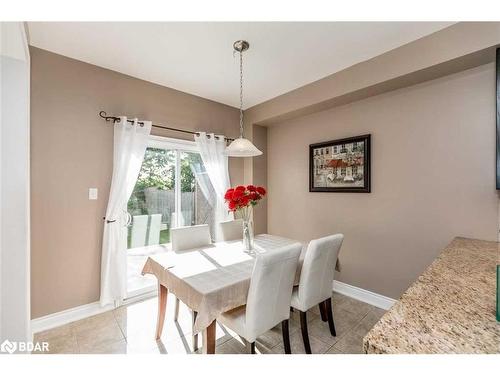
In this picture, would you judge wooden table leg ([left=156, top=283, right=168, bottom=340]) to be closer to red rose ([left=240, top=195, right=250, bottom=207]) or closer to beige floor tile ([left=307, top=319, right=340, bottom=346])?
red rose ([left=240, top=195, right=250, bottom=207])

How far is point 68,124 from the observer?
221 centimetres

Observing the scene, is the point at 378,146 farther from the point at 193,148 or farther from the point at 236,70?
the point at 193,148

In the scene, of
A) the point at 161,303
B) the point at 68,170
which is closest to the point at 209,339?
the point at 161,303

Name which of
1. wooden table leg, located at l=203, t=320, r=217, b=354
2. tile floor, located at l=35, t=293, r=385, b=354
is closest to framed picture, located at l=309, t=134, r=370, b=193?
tile floor, located at l=35, t=293, r=385, b=354

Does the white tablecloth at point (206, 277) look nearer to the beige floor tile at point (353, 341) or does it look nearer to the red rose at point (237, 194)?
the red rose at point (237, 194)

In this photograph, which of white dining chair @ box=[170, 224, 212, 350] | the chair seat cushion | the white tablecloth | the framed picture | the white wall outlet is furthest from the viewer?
the framed picture

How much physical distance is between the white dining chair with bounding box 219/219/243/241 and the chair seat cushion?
1.06 m

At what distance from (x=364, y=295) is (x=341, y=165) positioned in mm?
1554

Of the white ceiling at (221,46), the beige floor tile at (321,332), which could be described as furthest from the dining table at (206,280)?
the white ceiling at (221,46)

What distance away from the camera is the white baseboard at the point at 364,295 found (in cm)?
241

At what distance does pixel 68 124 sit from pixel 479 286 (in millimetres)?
3291

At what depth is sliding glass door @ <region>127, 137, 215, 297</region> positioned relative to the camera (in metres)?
2.71

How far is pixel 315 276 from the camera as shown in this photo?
5.68ft

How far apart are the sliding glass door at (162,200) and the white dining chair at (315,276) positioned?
187 centimetres
